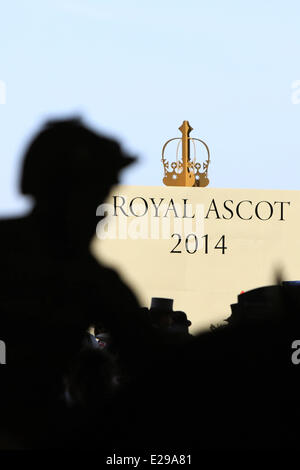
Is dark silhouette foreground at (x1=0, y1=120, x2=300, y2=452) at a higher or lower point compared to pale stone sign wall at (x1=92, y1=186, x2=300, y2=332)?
lower

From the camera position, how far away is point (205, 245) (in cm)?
614

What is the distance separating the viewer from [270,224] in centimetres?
626

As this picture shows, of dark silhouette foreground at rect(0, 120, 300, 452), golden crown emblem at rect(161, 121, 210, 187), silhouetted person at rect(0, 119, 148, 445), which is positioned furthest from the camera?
golden crown emblem at rect(161, 121, 210, 187)

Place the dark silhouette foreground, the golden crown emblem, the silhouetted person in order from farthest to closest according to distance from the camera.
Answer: the golden crown emblem
the silhouetted person
the dark silhouette foreground

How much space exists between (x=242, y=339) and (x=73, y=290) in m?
0.86

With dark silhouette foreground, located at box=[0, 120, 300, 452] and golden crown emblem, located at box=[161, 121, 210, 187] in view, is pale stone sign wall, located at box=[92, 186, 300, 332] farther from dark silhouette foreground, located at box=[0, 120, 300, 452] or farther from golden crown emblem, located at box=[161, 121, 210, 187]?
dark silhouette foreground, located at box=[0, 120, 300, 452]

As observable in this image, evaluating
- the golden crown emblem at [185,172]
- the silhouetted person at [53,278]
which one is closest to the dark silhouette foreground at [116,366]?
the silhouetted person at [53,278]

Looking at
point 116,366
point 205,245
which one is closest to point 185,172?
point 205,245

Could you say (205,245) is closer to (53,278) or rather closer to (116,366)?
(53,278)

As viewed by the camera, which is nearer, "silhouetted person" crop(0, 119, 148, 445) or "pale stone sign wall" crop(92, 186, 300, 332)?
"silhouetted person" crop(0, 119, 148, 445)

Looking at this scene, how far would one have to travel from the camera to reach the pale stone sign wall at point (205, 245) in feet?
18.8

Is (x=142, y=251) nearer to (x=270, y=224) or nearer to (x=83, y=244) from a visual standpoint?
(x=270, y=224)

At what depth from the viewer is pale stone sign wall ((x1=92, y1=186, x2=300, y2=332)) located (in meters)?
5.74

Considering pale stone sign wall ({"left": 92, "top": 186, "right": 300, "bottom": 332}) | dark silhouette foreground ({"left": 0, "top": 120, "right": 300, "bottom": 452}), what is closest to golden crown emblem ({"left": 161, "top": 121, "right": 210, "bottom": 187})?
pale stone sign wall ({"left": 92, "top": 186, "right": 300, "bottom": 332})
